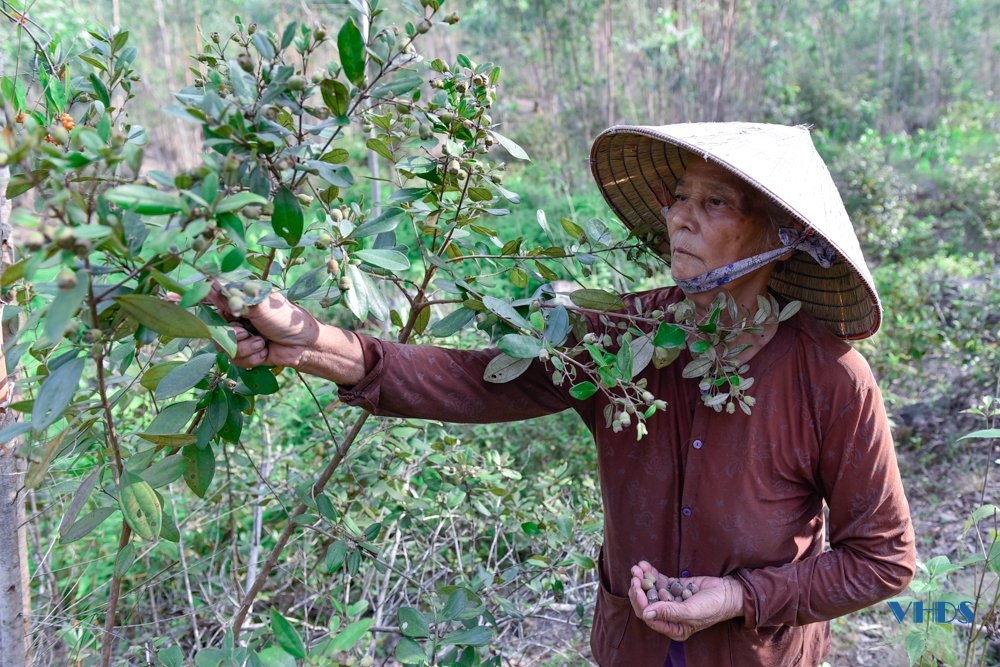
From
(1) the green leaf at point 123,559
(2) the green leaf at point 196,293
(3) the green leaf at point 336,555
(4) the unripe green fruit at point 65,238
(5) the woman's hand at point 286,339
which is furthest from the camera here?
(3) the green leaf at point 336,555

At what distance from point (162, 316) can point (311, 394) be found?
0.61 m

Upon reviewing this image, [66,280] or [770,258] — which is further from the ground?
[66,280]

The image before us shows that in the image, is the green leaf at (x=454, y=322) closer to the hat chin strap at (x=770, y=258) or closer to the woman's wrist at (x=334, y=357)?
the woman's wrist at (x=334, y=357)

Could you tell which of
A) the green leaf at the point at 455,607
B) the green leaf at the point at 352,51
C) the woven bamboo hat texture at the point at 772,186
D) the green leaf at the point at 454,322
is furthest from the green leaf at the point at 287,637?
Result: the woven bamboo hat texture at the point at 772,186

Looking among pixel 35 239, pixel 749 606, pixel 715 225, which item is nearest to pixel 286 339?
pixel 35 239

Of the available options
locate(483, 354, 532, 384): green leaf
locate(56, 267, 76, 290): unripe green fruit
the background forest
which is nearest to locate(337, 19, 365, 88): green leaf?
the background forest

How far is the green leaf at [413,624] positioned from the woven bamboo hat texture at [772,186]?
724mm

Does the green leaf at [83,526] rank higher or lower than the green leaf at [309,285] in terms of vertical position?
lower

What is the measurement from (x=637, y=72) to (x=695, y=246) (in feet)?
26.5

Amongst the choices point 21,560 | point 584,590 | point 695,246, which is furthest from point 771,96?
point 21,560

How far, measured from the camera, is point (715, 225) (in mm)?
1197

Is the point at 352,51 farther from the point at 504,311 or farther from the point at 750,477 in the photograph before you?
the point at 750,477

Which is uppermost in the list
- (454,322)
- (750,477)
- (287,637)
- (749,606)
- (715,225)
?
(715,225)

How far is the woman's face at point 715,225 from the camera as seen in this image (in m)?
1.20
